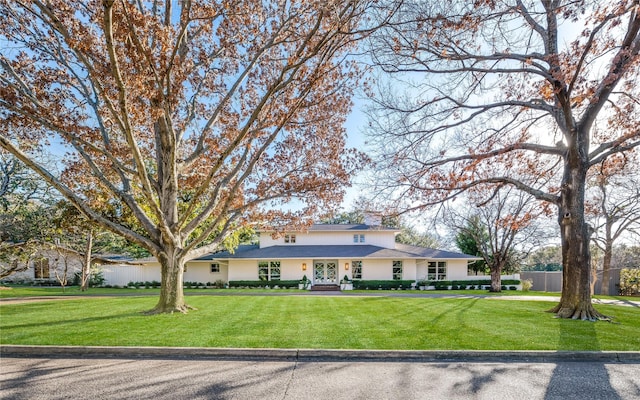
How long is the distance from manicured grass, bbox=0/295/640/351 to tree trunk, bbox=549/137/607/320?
0.76 metres

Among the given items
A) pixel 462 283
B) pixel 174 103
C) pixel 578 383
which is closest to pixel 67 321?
pixel 174 103

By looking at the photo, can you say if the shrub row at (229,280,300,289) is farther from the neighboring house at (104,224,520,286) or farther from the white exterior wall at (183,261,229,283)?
the white exterior wall at (183,261,229,283)

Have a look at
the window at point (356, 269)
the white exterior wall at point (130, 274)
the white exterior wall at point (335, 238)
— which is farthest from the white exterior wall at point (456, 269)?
the white exterior wall at point (130, 274)

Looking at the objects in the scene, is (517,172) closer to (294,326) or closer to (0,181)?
(294,326)

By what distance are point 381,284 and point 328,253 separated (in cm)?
498

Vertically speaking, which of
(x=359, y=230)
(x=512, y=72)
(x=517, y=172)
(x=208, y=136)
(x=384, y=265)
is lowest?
(x=384, y=265)

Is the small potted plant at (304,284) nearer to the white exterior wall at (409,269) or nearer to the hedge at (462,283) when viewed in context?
the white exterior wall at (409,269)

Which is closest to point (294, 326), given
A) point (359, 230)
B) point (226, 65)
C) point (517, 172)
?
point (226, 65)

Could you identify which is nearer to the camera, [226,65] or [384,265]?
[226,65]

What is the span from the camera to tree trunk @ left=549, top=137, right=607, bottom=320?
397 inches

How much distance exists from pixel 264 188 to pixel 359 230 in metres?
18.6

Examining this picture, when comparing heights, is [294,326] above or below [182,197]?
below

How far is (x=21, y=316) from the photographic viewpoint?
10211mm

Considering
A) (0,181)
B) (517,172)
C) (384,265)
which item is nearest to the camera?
(517,172)
